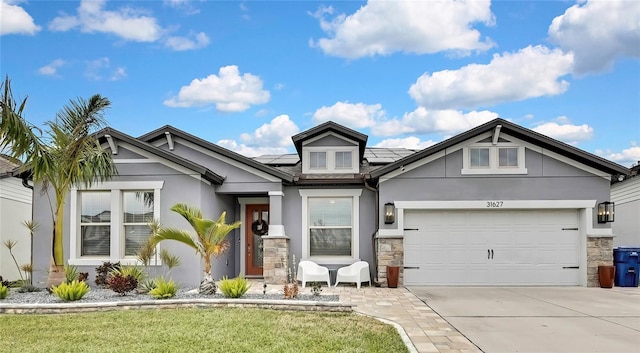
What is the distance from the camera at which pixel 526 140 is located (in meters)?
13.1

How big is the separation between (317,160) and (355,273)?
12.0 feet

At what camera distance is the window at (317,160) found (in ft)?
47.9

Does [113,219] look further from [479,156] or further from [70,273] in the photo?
[479,156]

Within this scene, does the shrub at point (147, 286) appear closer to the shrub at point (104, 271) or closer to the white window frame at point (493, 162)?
the shrub at point (104, 271)

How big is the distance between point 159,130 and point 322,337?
9512mm

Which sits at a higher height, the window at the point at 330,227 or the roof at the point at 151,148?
the roof at the point at 151,148

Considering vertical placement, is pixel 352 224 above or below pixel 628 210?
below

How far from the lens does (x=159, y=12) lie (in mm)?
14156

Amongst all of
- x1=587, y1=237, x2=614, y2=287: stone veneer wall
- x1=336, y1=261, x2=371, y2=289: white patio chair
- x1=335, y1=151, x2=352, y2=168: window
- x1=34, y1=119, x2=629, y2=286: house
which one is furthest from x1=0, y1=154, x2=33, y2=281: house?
x1=587, y1=237, x2=614, y2=287: stone veneer wall

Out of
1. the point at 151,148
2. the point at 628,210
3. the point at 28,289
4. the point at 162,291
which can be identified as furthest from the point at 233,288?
the point at 628,210

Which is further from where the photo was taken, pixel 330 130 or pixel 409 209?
pixel 330 130

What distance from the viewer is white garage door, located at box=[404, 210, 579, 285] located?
13141 millimetres

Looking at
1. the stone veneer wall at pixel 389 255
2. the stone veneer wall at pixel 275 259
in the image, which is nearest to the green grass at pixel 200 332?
the stone veneer wall at pixel 275 259

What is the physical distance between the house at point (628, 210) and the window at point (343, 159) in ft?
27.3
